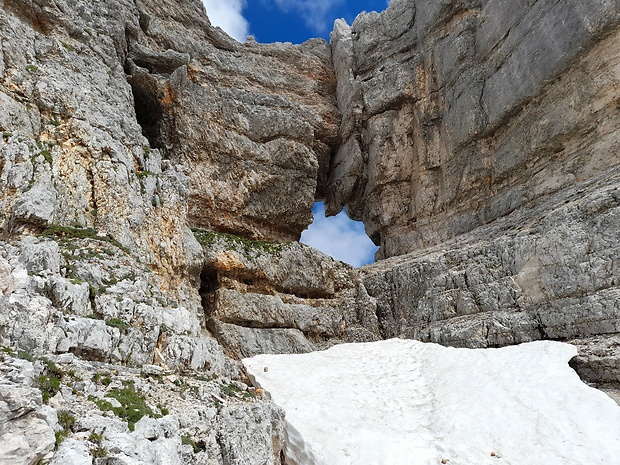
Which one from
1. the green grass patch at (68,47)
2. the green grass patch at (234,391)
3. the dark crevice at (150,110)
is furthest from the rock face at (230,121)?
the green grass patch at (234,391)

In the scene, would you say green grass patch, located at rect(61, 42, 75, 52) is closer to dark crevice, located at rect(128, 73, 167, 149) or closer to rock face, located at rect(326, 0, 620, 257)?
dark crevice, located at rect(128, 73, 167, 149)

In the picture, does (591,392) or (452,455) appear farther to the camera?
(591,392)

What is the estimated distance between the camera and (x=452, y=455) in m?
14.4

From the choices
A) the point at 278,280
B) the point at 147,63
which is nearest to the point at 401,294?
the point at 278,280

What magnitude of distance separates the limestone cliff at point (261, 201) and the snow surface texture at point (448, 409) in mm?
1949

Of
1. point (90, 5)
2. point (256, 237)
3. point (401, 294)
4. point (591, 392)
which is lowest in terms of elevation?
point (591, 392)

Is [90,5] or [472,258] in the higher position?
[90,5]

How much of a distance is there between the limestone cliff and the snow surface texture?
6.39ft

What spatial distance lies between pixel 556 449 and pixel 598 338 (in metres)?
6.74

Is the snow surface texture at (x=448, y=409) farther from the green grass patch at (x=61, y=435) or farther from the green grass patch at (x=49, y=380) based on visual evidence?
the green grass patch at (x=61, y=435)

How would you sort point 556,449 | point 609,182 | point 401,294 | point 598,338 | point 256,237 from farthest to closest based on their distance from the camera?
point 256,237 < point 401,294 < point 609,182 < point 598,338 < point 556,449

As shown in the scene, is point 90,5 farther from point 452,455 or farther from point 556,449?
point 556,449

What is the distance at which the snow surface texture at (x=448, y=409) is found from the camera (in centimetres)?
1437

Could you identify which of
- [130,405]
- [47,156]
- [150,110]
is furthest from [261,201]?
[130,405]
